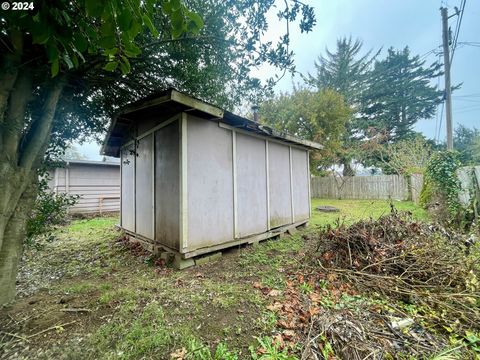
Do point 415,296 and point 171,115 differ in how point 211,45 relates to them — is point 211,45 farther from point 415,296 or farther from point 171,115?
point 415,296

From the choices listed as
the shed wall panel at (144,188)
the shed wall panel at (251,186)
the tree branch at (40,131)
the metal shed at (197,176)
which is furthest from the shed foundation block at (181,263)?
the tree branch at (40,131)

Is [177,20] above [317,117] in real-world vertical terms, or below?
below

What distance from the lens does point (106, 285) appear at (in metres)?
3.12

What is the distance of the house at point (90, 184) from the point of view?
9.30m

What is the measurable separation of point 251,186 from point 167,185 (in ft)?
6.22

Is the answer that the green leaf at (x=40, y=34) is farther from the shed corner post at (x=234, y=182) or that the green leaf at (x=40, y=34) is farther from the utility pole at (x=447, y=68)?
the utility pole at (x=447, y=68)

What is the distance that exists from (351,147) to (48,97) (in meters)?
19.2

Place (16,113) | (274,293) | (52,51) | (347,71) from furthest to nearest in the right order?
1. (347,71)
2. (274,293)
3. (16,113)
4. (52,51)

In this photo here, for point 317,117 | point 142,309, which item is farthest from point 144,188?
point 317,117

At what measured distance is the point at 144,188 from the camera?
488cm

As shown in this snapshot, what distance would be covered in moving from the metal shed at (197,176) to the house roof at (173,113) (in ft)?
0.05

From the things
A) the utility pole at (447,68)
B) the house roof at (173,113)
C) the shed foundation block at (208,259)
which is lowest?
the shed foundation block at (208,259)

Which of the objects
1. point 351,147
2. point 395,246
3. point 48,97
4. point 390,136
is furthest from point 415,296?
point 390,136

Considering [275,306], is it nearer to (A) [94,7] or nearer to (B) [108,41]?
(B) [108,41]
